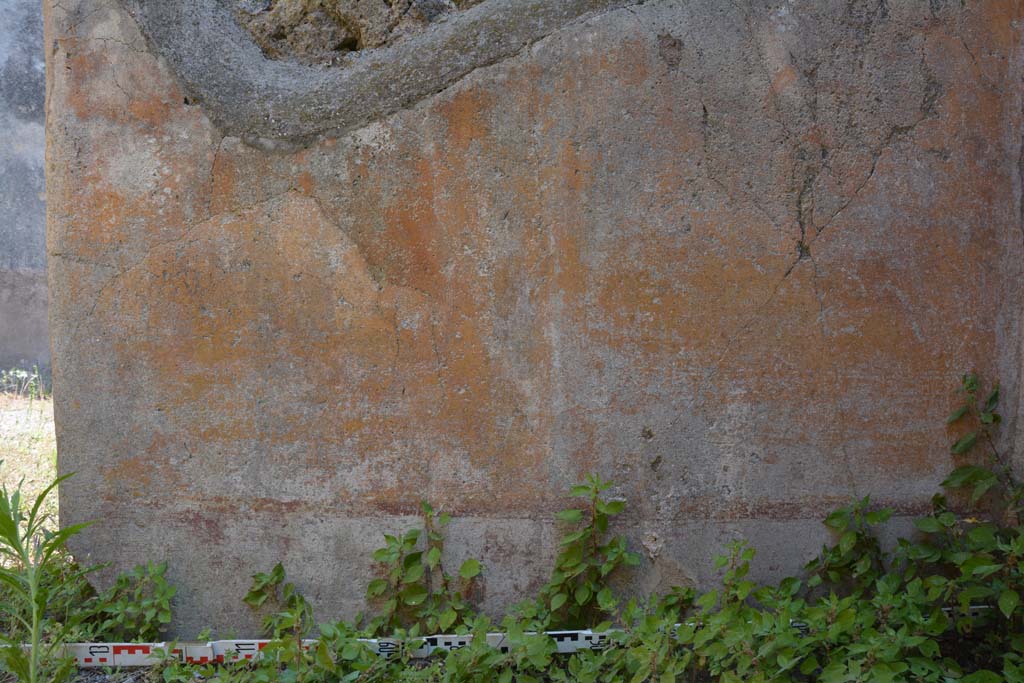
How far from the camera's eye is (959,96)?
2.21m

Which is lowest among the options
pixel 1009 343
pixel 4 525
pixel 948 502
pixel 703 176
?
pixel 948 502

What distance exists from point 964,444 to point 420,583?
5.01 feet

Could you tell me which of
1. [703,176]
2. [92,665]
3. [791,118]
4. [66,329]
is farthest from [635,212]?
[92,665]

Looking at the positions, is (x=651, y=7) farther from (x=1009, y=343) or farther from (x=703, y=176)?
(x=1009, y=343)

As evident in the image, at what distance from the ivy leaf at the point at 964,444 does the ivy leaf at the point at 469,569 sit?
1333 mm

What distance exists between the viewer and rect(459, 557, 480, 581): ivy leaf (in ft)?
7.47

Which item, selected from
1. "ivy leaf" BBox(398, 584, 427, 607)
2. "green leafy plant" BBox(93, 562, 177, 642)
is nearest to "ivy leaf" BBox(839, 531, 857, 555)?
"ivy leaf" BBox(398, 584, 427, 607)

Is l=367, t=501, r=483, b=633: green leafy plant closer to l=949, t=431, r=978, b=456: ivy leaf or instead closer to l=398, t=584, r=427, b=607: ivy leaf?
l=398, t=584, r=427, b=607: ivy leaf

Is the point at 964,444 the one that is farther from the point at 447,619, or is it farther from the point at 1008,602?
the point at 447,619

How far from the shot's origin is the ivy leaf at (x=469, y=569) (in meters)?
2.28

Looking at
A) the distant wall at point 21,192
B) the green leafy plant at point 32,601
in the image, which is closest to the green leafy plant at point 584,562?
the green leafy plant at point 32,601

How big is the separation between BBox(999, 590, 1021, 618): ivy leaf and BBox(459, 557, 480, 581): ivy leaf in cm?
128

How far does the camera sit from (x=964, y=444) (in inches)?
86.7

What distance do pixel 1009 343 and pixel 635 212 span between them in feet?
3.53
